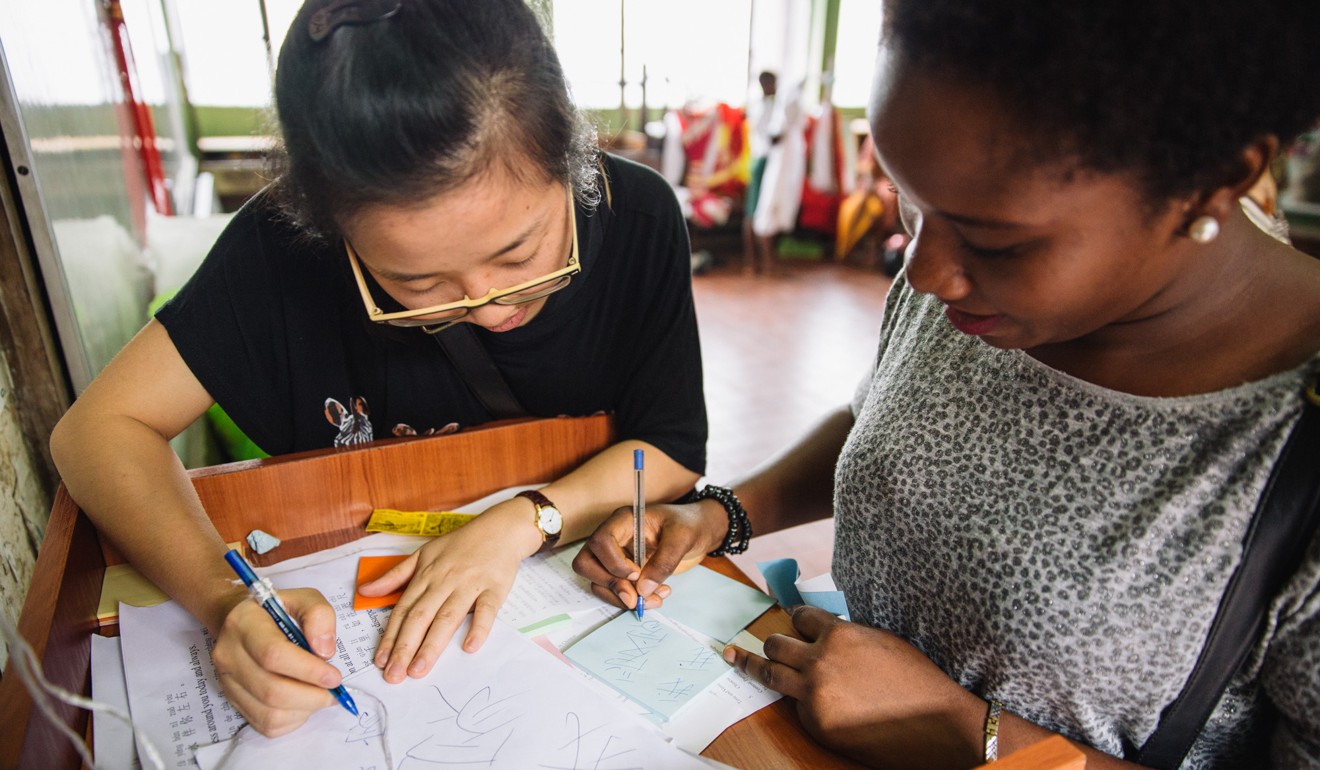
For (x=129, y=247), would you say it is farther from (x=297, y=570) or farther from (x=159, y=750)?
(x=159, y=750)

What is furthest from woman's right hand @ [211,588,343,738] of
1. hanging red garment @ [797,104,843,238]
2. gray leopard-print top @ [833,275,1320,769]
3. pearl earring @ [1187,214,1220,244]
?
hanging red garment @ [797,104,843,238]

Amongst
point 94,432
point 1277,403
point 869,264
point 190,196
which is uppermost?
point 1277,403

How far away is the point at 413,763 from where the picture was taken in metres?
0.70

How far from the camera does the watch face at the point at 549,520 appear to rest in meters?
1.03

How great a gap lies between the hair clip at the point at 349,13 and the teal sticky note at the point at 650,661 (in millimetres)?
666

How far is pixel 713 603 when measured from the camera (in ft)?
3.13

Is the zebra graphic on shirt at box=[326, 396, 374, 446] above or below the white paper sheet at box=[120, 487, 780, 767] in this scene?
above

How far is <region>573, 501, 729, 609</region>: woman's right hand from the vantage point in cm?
93

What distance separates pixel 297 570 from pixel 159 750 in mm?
289

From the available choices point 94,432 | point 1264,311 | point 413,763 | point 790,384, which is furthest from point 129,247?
point 790,384

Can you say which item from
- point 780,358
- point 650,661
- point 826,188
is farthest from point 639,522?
point 826,188

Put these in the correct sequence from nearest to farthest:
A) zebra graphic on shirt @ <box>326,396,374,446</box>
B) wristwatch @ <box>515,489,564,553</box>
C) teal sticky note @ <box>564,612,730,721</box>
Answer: teal sticky note @ <box>564,612,730,721</box>
wristwatch @ <box>515,489,564,553</box>
zebra graphic on shirt @ <box>326,396,374,446</box>

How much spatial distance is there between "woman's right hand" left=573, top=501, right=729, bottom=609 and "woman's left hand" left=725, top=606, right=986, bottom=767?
0.51 feet

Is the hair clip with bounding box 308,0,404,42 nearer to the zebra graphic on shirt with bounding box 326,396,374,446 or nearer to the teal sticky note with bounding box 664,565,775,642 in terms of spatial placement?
the zebra graphic on shirt with bounding box 326,396,374,446
